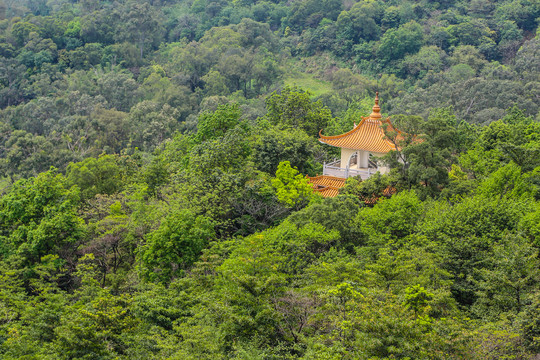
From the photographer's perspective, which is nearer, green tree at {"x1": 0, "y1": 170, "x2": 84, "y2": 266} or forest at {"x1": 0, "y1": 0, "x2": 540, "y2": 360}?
forest at {"x1": 0, "y1": 0, "x2": 540, "y2": 360}

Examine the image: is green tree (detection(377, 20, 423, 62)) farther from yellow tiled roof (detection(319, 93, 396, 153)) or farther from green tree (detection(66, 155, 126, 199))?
green tree (detection(66, 155, 126, 199))

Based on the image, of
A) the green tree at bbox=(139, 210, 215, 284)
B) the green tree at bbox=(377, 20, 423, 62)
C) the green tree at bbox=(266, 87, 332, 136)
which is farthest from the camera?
the green tree at bbox=(377, 20, 423, 62)

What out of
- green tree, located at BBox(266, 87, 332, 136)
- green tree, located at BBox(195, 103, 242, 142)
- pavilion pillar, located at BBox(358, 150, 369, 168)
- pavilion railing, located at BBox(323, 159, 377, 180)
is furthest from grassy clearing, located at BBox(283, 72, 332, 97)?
pavilion pillar, located at BBox(358, 150, 369, 168)

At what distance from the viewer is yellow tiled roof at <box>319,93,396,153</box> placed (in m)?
25.9

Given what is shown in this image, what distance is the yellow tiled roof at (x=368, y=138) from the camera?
25.9m

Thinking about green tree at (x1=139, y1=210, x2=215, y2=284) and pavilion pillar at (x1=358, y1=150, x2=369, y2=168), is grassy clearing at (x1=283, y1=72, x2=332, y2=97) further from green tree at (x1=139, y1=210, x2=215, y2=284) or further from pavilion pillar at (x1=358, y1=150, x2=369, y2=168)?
green tree at (x1=139, y1=210, x2=215, y2=284)

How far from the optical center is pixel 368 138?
26.4 metres

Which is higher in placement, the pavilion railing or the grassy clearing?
the pavilion railing

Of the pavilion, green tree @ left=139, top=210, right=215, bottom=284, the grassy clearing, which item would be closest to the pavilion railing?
the pavilion

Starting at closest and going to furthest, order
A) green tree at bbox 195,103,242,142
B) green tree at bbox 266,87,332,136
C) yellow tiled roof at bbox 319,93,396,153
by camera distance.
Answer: yellow tiled roof at bbox 319,93,396,153
green tree at bbox 195,103,242,142
green tree at bbox 266,87,332,136

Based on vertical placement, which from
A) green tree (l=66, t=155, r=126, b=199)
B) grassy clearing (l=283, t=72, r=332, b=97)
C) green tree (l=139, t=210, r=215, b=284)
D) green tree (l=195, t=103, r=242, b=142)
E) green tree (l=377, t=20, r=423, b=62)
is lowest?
grassy clearing (l=283, t=72, r=332, b=97)

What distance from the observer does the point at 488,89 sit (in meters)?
49.8

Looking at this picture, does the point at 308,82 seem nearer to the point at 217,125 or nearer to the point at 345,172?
the point at 217,125

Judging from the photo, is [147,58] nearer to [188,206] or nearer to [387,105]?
[387,105]
